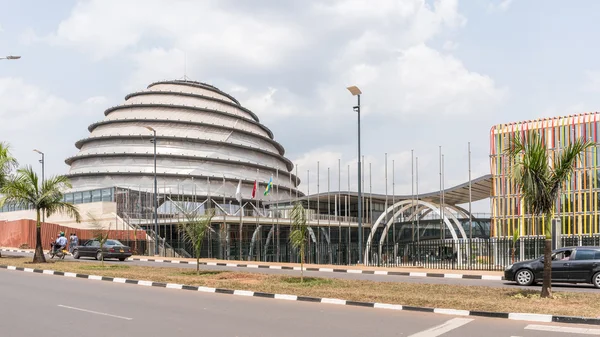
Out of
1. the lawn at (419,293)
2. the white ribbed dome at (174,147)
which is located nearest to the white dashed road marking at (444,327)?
the lawn at (419,293)

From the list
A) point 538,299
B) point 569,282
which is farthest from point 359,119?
point 538,299

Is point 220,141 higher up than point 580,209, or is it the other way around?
point 220,141

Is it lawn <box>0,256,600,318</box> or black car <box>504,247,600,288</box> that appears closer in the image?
lawn <box>0,256,600,318</box>

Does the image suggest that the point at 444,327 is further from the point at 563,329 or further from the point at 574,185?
the point at 574,185

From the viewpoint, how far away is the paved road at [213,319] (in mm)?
10227

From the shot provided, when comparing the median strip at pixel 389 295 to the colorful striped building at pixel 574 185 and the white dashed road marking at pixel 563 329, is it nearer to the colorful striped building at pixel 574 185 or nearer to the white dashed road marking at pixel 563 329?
the white dashed road marking at pixel 563 329

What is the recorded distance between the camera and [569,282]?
1908 centimetres

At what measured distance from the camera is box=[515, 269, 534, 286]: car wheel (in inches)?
764

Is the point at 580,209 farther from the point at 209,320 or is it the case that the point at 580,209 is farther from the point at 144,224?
the point at 209,320

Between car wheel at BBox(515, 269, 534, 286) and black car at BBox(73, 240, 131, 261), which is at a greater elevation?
car wheel at BBox(515, 269, 534, 286)

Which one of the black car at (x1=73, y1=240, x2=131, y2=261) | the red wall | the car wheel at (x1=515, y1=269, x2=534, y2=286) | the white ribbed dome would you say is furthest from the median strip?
the white ribbed dome

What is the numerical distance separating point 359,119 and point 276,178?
172 feet

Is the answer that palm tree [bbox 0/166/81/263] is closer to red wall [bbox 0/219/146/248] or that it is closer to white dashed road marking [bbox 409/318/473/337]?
red wall [bbox 0/219/146/248]

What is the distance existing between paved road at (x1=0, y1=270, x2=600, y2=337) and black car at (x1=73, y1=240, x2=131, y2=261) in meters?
20.5
